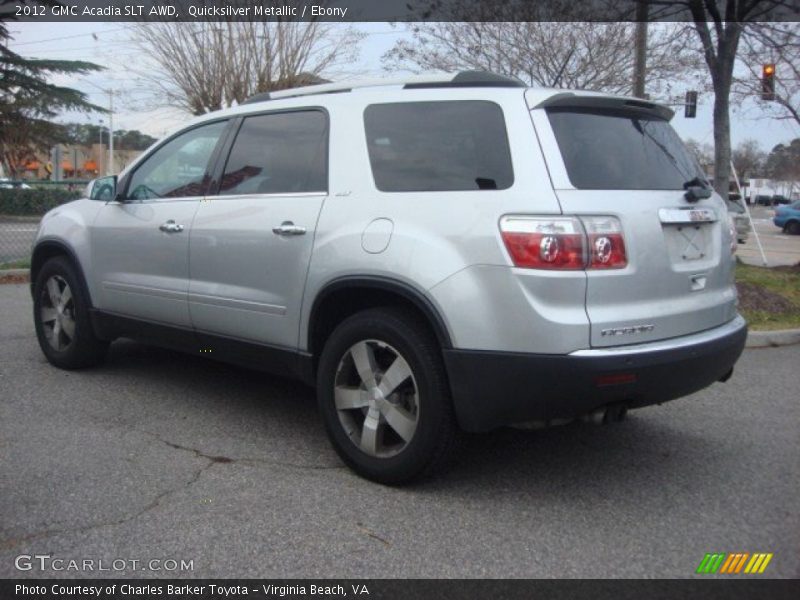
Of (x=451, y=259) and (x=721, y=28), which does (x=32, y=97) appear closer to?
(x=721, y=28)

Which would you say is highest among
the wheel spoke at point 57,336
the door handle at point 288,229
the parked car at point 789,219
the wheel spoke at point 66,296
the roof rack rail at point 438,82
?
the roof rack rail at point 438,82

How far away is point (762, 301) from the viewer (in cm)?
896

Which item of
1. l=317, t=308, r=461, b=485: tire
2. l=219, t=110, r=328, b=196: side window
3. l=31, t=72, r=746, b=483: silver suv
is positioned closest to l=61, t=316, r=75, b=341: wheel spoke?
l=31, t=72, r=746, b=483: silver suv

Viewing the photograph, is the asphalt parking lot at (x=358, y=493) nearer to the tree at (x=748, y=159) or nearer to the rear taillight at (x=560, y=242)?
the rear taillight at (x=560, y=242)

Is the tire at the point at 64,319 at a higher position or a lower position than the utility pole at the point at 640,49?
lower

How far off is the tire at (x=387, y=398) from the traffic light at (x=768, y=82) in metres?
10.6

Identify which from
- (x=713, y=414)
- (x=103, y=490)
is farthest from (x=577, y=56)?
(x=103, y=490)

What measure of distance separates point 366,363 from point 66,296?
3.12 m

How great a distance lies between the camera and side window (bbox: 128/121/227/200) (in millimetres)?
4887

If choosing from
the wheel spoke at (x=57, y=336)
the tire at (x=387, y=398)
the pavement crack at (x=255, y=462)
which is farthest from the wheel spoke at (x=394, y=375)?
the wheel spoke at (x=57, y=336)

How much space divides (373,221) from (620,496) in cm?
178

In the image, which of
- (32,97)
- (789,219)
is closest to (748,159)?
(789,219)

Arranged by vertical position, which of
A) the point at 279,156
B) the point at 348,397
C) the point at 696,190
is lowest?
the point at 348,397

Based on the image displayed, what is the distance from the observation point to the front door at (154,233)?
15.8ft
